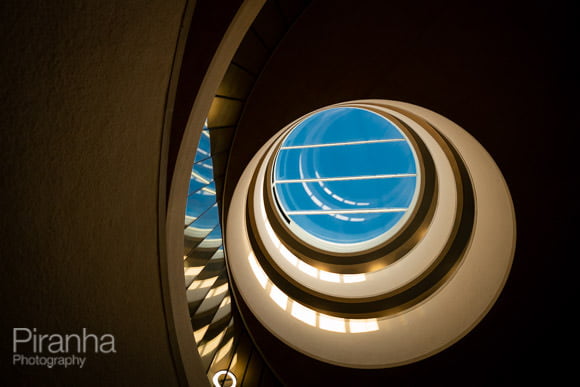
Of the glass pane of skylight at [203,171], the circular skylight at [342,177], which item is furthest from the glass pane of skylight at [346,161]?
the glass pane of skylight at [203,171]

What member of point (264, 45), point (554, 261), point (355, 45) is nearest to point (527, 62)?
point (355, 45)

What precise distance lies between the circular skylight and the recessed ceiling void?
101mm

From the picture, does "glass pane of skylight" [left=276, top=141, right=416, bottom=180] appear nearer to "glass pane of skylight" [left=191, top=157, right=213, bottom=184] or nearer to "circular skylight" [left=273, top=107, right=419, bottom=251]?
"circular skylight" [left=273, top=107, right=419, bottom=251]

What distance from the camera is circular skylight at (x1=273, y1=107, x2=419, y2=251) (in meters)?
14.2

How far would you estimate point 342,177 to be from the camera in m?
13.5

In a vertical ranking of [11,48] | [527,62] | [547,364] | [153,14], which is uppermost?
[527,62]

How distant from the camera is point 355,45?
6.53 m

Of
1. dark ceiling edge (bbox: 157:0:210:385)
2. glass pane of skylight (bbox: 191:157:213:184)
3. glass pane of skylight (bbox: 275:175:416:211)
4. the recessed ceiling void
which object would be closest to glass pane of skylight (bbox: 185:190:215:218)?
glass pane of skylight (bbox: 191:157:213:184)

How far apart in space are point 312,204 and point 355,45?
1016cm

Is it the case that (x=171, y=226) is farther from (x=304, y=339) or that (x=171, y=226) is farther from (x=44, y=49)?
(x=304, y=339)

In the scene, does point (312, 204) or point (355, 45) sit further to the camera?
point (312, 204)

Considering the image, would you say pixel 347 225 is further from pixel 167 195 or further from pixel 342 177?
pixel 167 195

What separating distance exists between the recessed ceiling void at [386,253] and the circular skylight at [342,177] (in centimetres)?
10

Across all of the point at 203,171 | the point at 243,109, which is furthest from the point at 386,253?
the point at 203,171
